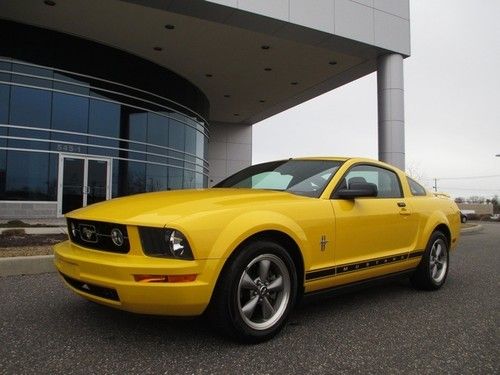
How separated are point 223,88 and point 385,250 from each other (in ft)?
61.2

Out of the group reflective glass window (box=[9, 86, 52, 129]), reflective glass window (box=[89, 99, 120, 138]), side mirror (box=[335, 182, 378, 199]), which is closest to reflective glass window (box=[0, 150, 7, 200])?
reflective glass window (box=[9, 86, 52, 129])

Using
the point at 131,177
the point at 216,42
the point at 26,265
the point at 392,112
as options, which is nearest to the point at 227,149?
the point at 131,177

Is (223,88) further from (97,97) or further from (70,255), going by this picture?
(70,255)

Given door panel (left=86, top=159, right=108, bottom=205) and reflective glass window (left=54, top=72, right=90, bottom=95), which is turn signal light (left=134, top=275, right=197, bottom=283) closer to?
door panel (left=86, top=159, right=108, bottom=205)

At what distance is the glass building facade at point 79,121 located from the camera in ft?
46.9

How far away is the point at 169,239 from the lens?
9.40ft

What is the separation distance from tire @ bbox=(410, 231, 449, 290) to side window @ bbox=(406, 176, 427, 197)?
490 mm

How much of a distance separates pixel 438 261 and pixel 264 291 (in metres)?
2.89

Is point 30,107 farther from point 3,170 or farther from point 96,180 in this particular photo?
point 96,180

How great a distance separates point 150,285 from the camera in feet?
9.10

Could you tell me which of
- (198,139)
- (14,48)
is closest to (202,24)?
(14,48)

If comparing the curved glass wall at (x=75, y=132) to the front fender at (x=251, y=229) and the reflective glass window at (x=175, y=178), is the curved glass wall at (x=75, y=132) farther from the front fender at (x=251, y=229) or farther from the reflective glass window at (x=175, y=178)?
the front fender at (x=251, y=229)

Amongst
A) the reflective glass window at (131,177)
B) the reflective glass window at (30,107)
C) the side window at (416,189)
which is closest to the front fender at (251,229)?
the side window at (416,189)

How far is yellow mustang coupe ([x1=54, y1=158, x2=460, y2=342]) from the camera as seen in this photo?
9.32ft
